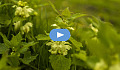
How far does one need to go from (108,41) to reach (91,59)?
0.24ft

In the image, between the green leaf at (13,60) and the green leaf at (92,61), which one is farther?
the green leaf at (13,60)

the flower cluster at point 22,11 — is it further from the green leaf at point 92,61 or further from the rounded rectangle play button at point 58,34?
the green leaf at point 92,61

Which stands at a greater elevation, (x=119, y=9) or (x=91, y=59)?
(x=91, y=59)

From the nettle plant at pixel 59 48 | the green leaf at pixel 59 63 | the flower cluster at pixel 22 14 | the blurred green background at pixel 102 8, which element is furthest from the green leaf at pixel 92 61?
the blurred green background at pixel 102 8

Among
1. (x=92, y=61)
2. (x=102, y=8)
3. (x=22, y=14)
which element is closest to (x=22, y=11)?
(x=22, y=14)

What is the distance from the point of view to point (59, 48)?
3.25 ft

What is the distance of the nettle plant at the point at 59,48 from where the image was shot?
1.71 ft

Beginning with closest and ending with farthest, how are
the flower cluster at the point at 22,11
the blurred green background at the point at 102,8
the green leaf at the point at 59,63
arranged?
the green leaf at the point at 59,63, the flower cluster at the point at 22,11, the blurred green background at the point at 102,8

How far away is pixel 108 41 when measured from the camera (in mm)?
522

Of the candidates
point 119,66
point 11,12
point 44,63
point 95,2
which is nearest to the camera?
point 119,66

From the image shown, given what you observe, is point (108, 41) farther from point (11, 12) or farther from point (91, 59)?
point (11, 12)

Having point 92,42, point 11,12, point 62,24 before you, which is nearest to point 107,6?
point 11,12

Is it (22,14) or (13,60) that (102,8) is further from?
(13,60)

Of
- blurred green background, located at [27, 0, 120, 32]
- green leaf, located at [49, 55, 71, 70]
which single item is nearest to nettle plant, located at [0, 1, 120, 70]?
green leaf, located at [49, 55, 71, 70]
